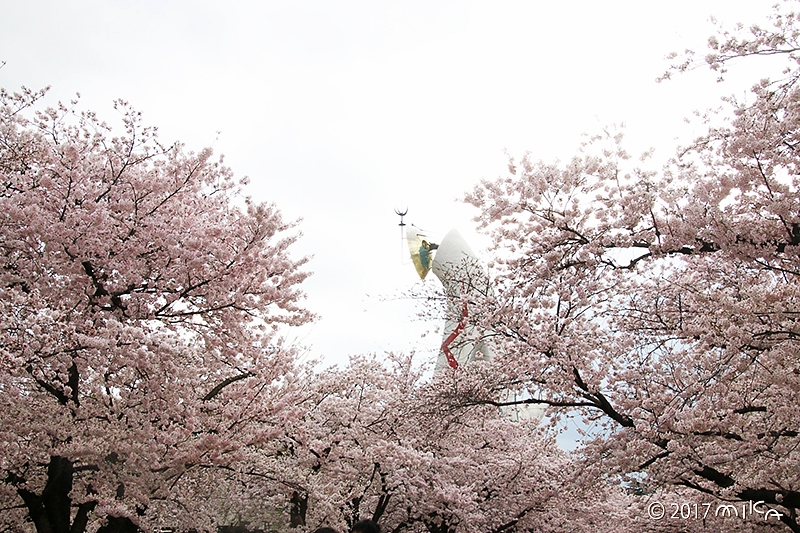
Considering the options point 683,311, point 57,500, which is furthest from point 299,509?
point 683,311

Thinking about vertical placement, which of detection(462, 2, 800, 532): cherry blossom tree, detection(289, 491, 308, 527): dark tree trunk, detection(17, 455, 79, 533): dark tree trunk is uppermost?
detection(462, 2, 800, 532): cherry blossom tree

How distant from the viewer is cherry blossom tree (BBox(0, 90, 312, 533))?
20.7ft

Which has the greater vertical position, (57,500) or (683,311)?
(683,311)

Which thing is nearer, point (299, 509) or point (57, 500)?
point (57, 500)

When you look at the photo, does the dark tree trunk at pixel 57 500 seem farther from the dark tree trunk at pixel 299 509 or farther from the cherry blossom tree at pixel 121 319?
the dark tree trunk at pixel 299 509

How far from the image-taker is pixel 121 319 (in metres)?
6.76

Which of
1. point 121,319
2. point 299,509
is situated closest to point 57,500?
point 121,319

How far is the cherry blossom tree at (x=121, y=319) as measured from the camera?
6320 millimetres

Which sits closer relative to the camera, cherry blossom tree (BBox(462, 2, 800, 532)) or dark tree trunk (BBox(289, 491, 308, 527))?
cherry blossom tree (BBox(462, 2, 800, 532))

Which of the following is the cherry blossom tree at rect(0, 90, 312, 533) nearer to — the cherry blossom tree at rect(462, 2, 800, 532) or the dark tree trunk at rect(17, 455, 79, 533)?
the dark tree trunk at rect(17, 455, 79, 533)

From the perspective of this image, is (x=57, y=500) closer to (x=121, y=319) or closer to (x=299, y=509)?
(x=121, y=319)

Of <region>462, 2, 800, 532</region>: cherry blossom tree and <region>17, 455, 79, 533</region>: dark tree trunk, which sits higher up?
<region>462, 2, 800, 532</region>: cherry blossom tree

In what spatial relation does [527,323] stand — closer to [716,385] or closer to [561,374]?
[561,374]

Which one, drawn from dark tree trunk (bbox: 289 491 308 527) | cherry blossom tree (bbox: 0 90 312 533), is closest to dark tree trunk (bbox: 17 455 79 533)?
cherry blossom tree (bbox: 0 90 312 533)
